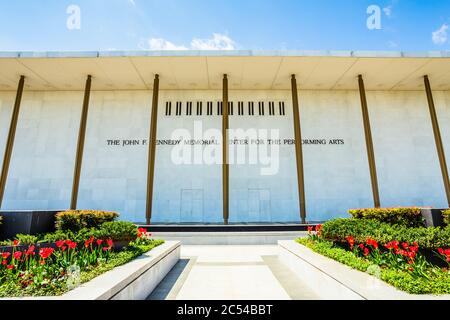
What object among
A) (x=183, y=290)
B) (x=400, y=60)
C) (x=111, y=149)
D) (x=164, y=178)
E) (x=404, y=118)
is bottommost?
(x=183, y=290)

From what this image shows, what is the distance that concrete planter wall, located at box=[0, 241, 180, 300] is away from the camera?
9.73 ft

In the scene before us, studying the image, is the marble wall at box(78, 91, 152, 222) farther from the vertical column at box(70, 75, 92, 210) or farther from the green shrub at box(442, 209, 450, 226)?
the green shrub at box(442, 209, 450, 226)

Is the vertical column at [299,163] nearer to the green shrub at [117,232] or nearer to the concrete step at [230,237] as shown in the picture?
the concrete step at [230,237]

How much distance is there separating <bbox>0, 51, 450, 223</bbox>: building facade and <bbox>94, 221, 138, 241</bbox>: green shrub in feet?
24.9

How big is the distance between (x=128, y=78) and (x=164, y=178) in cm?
570

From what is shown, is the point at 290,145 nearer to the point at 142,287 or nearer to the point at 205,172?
the point at 205,172

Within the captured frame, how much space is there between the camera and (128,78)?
570 inches

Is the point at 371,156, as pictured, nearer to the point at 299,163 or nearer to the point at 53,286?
the point at 299,163

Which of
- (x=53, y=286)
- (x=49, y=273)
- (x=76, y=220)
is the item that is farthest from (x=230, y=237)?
(x=53, y=286)

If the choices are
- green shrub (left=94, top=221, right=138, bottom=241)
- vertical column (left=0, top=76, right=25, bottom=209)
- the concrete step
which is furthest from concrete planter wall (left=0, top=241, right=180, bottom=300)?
vertical column (left=0, top=76, right=25, bottom=209)

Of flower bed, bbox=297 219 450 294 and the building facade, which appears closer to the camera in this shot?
flower bed, bbox=297 219 450 294

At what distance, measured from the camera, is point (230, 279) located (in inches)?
215

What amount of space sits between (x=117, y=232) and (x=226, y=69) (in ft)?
33.1

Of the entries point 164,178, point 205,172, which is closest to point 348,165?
point 205,172
